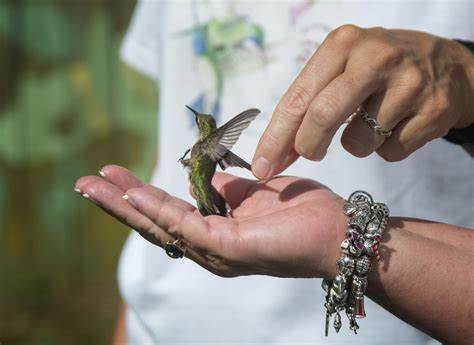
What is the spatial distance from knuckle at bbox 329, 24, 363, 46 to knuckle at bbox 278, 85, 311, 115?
0.11 metres

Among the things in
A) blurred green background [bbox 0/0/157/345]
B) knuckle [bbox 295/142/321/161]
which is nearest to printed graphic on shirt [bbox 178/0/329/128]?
knuckle [bbox 295/142/321/161]

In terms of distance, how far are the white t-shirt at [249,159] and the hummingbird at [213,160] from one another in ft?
1.30

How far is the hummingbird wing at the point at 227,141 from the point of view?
152cm

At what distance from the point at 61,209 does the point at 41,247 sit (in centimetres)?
31

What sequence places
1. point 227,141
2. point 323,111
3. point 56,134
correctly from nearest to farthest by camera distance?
point 323,111 < point 227,141 < point 56,134


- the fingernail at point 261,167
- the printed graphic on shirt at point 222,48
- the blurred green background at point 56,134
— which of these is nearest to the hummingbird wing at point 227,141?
the fingernail at point 261,167

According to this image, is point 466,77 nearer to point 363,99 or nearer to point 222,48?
point 363,99

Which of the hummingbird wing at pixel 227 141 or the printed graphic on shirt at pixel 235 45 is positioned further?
the printed graphic on shirt at pixel 235 45

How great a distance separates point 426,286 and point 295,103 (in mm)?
432

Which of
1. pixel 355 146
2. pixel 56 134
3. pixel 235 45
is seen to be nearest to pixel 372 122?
pixel 355 146

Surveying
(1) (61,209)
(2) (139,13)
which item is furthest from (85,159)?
(2) (139,13)

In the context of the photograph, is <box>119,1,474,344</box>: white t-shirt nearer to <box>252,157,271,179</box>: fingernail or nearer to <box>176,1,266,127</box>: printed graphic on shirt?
<box>176,1,266,127</box>: printed graphic on shirt

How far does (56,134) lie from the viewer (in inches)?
195

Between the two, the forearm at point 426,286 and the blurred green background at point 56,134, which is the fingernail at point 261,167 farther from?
the blurred green background at point 56,134
